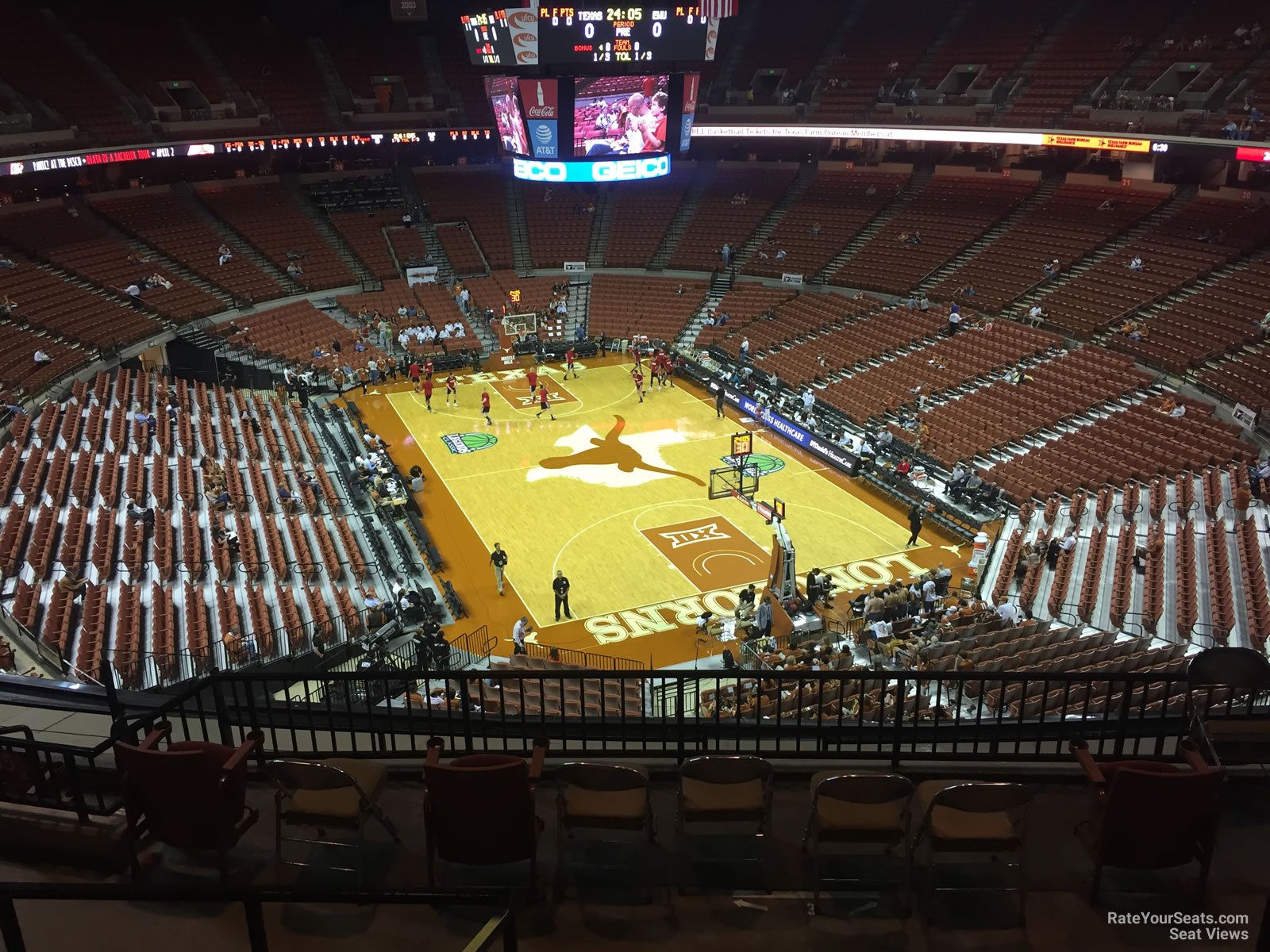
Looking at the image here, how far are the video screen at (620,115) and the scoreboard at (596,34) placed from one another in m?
1.22

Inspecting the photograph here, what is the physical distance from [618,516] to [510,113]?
547 inches

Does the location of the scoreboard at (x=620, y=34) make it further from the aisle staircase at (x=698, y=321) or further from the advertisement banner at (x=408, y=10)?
the advertisement banner at (x=408, y=10)

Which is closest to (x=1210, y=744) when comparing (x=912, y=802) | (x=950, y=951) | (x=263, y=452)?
(x=912, y=802)

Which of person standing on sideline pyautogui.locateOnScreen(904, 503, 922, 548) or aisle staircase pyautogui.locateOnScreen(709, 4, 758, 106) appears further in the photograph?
aisle staircase pyautogui.locateOnScreen(709, 4, 758, 106)

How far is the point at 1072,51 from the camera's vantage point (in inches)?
1401

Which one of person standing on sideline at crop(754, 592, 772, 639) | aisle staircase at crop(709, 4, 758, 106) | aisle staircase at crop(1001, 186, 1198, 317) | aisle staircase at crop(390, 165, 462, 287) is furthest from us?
aisle staircase at crop(709, 4, 758, 106)

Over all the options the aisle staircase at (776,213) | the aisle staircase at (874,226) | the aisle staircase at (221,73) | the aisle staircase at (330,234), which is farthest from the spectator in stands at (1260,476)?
the aisle staircase at (221,73)

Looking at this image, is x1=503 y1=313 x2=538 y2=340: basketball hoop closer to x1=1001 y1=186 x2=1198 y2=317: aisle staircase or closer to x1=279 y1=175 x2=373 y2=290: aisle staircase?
x1=279 y1=175 x2=373 y2=290: aisle staircase

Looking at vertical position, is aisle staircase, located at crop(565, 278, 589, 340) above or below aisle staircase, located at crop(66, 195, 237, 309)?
below

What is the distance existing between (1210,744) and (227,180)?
44010 mm

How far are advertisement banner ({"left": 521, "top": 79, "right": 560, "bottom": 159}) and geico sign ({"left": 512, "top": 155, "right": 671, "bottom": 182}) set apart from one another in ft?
4.46

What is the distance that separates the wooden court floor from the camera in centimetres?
1897

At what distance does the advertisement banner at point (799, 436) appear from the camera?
25562mm

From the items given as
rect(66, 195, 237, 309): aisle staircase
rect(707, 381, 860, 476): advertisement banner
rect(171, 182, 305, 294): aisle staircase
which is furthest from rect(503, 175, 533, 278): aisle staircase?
rect(707, 381, 860, 476): advertisement banner
